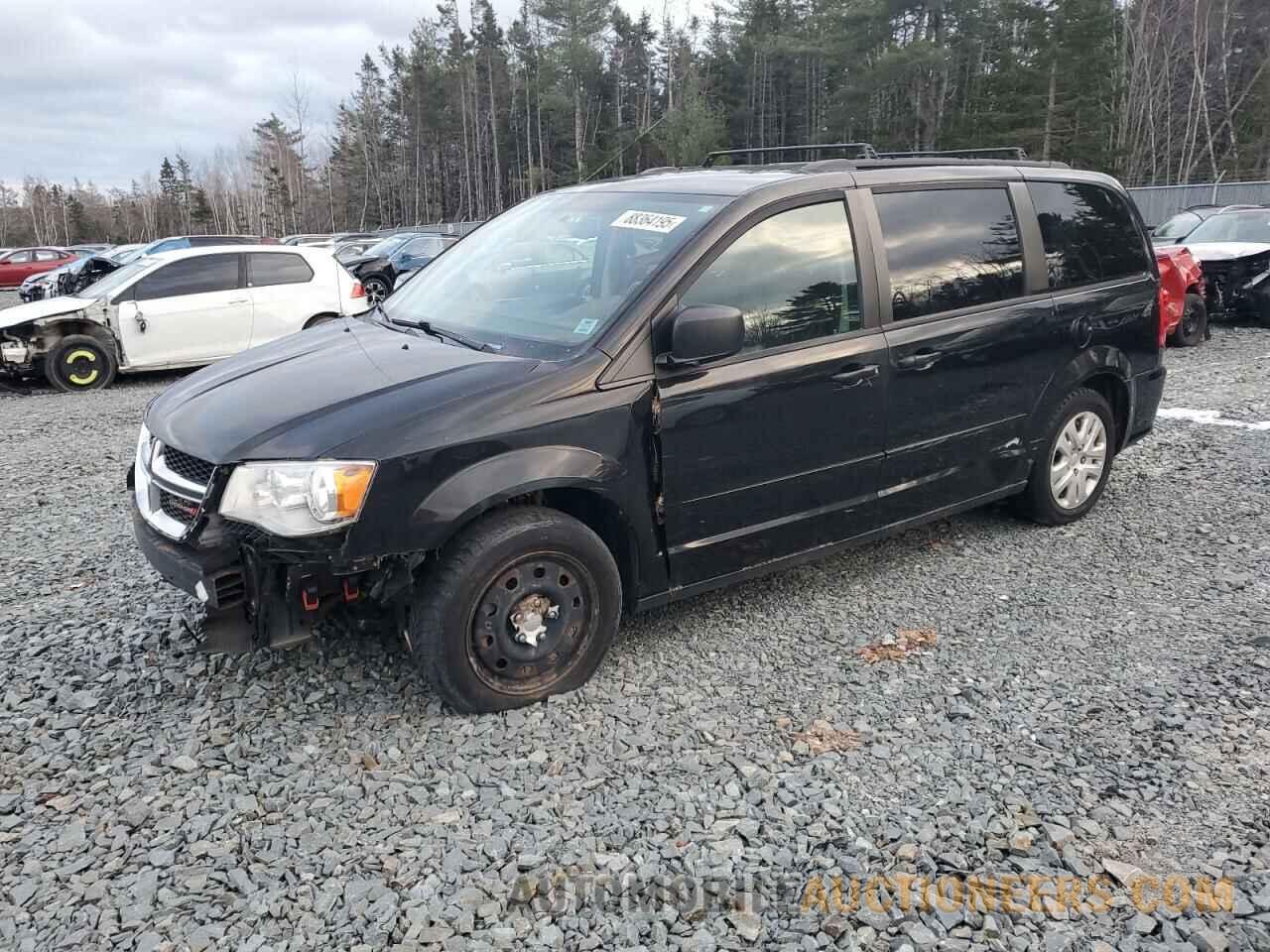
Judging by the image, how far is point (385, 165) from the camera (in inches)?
2768

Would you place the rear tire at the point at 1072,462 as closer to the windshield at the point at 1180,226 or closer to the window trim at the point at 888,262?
the window trim at the point at 888,262

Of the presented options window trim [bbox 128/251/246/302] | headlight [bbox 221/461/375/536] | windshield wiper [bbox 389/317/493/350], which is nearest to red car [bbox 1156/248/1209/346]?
windshield wiper [bbox 389/317/493/350]

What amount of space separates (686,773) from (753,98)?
58.8m

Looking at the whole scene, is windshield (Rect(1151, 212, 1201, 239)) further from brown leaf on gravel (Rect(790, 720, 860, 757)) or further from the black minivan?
brown leaf on gravel (Rect(790, 720, 860, 757))

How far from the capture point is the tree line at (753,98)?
39.7m

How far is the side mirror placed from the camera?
318 centimetres

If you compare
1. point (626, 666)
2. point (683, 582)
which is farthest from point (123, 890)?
point (683, 582)

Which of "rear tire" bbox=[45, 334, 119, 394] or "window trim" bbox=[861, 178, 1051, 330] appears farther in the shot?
"rear tire" bbox=[45, 334, 119, 394]

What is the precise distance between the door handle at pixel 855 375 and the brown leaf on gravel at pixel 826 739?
4.60 ft

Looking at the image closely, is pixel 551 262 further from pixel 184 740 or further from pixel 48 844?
pixel 48 844

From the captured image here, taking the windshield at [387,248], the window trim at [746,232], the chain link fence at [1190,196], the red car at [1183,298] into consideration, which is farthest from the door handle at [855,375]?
the chain link fence at [1190,196]

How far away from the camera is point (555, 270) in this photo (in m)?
3.81

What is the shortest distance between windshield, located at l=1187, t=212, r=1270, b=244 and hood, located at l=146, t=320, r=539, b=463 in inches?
508

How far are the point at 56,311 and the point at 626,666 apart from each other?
9641mm
